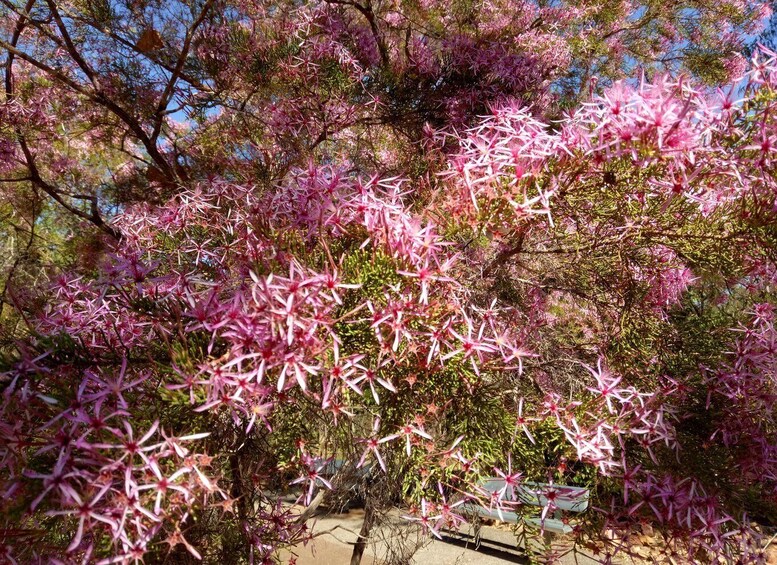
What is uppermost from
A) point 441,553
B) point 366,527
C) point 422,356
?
point 422,356

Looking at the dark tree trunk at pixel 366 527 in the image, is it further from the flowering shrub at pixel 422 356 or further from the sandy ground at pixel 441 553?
the sandy ground at pixel 441 553

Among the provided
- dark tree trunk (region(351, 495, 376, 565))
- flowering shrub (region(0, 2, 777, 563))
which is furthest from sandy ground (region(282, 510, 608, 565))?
flowering shrub (region(0, 2, 777, 563))

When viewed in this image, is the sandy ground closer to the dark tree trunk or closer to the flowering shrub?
the dark tree trunk

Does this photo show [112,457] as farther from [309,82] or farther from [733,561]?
[309,82]

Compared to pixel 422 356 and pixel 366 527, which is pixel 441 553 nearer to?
pixel 366 527

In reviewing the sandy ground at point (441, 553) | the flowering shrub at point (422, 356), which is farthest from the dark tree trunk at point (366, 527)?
the sandy ground at point (441, 553)

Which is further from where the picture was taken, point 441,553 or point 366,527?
point 441,553

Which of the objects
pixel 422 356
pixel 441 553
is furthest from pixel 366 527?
pixel 441 553

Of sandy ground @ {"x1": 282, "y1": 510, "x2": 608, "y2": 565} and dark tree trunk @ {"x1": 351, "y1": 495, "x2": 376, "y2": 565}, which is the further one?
sandy ground @ {"x1": 282, "y1": 510, "x2": 608, "y2": 565}

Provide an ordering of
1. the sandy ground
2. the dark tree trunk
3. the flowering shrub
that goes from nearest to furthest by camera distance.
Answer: the flowering shrub, the dark tree trunk, the sandy ground

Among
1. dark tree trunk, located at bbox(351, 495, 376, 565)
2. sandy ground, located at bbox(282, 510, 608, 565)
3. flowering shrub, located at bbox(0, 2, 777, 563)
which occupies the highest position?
flowering shrub, located at bbox(0, 2, 777, 563)

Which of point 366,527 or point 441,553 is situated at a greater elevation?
point 366,527

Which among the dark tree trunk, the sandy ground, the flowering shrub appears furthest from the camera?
the sandy ground

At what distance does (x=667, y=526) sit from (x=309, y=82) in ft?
9.28
